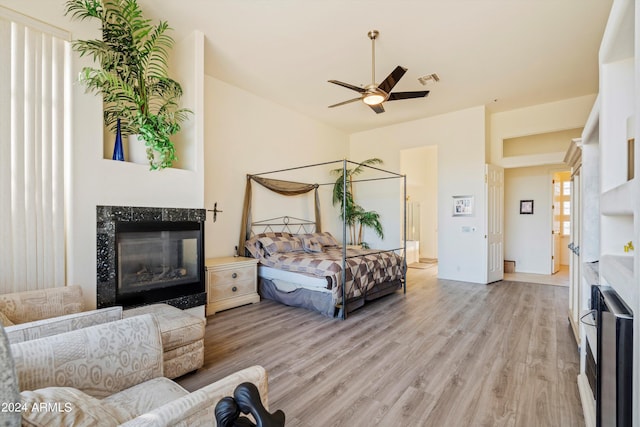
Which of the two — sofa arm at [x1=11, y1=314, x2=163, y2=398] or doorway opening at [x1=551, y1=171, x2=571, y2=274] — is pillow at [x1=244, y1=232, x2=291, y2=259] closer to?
sofa arm at [x1=11, y1=314, x2=163, y2=398]

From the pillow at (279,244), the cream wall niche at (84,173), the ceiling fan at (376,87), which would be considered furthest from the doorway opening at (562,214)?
the cream wall niche at (84,173)

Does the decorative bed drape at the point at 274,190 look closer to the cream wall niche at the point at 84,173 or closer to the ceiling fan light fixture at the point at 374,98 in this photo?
the cream wall niche at the point at 84,173

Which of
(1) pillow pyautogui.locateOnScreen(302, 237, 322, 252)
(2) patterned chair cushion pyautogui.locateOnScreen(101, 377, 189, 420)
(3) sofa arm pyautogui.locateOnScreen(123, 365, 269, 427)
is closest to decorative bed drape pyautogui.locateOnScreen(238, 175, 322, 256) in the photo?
(1) pillow pyautogui.locateOnScreen(302, 237, 322, 252)

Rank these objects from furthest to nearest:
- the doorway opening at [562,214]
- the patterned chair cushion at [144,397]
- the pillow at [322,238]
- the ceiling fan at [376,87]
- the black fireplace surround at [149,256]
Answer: the doorway opening at [562,214] → the pillow at [322,238] → the ceiling fan at [376,87] → the black fireplace surround at [149,256] → the patterned chair cushion at [144,397]

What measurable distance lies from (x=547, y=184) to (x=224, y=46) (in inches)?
280

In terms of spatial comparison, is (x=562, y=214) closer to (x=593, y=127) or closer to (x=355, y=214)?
(x=355, y=214)

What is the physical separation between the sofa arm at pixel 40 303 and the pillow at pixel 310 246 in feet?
10.5

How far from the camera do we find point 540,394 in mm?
2119

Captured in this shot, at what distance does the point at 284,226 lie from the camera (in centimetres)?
562

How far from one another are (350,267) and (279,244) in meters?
1.36

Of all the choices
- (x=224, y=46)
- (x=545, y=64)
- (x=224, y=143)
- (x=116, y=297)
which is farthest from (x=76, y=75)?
(x=545, y=64)

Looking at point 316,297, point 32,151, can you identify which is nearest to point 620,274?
point 316,297

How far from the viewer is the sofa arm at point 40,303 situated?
75.1 inches

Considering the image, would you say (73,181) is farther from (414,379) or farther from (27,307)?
(414,379)
